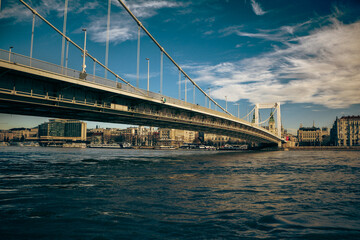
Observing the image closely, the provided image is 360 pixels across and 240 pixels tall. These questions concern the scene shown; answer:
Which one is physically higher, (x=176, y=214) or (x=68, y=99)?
(x=68, y=99)

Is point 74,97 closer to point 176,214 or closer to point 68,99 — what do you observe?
point 68,99

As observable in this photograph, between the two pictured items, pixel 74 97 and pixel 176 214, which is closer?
pixel 176 214

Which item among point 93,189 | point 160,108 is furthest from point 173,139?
point 93,189

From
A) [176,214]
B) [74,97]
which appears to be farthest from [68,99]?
[176,214]

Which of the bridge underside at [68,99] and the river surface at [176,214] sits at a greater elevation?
the bridge underside at [68,99]

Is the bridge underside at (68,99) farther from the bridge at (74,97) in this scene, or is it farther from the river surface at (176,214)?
the river surface at (176,214)

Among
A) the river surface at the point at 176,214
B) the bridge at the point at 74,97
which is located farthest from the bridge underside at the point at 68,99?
the river surface at the point at 176,214

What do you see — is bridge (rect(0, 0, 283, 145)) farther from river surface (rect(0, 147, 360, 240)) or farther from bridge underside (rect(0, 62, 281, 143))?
river surface (rect(0, 147, 360, 240))

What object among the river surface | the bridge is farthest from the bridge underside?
the river surface

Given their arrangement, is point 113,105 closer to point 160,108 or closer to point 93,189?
point 160,108

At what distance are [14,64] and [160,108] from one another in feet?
76.7

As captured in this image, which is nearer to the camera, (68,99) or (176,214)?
(176,214)

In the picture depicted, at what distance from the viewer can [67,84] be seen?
89.1ft

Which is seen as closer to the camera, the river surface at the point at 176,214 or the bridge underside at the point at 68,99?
the river surface at the point at 176,214
